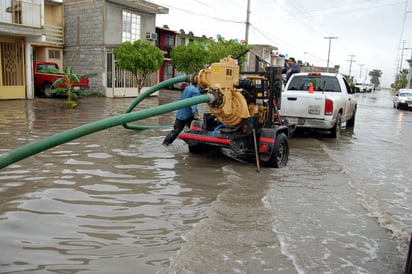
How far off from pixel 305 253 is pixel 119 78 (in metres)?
22.3

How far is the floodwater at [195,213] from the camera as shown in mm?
3393

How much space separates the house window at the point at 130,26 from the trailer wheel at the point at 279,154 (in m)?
19.5

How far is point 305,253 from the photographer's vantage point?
142 inches

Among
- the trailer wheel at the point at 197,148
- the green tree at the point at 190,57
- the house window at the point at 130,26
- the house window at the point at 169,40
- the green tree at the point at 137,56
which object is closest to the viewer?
the trailer wheel at the point at 197,148

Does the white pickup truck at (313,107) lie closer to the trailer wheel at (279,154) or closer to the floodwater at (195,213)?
the floodwater at (195,213)

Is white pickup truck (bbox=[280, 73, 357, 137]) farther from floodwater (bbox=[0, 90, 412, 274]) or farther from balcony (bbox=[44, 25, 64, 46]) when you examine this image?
balcony (bbox=[44, 25, 64, 46])

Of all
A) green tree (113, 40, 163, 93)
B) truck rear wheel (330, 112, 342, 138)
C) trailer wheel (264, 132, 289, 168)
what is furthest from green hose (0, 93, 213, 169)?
green tree (113, 40, 163, 93)

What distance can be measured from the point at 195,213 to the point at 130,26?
22.2 meters

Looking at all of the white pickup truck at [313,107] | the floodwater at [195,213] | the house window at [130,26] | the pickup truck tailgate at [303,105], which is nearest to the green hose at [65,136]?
the floodwater at [195,213]

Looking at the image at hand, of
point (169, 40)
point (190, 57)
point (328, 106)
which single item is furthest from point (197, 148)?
point (169, 40)

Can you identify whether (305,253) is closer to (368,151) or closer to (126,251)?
(126,251)

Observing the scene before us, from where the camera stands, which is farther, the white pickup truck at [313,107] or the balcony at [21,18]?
the balcony at [21,18]

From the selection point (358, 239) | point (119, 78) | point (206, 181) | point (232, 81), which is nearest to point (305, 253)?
point (358, 239)

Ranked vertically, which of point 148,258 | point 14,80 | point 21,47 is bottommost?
point 148,258
